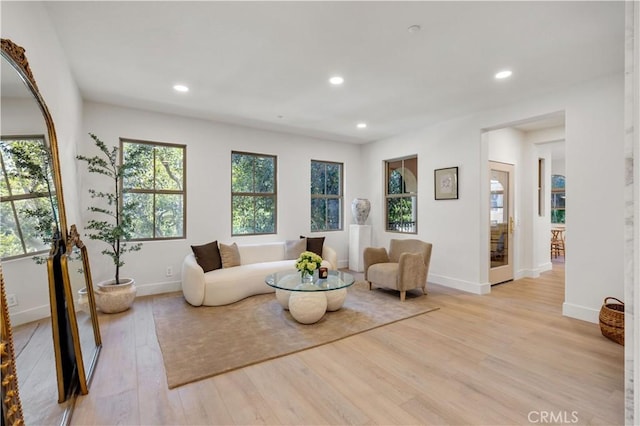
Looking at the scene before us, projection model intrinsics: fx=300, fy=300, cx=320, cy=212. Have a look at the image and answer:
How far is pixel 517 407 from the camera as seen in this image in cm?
189

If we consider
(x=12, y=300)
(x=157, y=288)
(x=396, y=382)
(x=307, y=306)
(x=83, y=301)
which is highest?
(x=12, y=300)

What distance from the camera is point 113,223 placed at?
4098 mm

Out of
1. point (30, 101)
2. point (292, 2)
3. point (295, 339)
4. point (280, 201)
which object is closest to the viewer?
point (30, 101)

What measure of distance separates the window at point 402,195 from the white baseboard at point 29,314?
16.4ft

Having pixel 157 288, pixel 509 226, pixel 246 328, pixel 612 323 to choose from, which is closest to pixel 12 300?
pixel 246 328

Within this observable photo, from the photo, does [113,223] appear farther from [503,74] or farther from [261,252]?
[503,74]

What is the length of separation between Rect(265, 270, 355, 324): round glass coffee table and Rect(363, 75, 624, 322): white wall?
2.12m

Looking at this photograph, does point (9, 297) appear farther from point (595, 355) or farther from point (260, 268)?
point (595, 355)

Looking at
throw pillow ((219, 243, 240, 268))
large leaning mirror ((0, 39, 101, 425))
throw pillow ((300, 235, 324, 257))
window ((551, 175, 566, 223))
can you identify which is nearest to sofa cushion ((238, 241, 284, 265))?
throw pillow ((219, 243, 240, 268))

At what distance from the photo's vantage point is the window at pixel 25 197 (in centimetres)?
124

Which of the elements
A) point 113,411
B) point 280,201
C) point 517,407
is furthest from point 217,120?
point 517,407

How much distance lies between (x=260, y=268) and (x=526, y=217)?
4.89 meters

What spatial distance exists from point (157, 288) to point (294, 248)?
2.12 meters

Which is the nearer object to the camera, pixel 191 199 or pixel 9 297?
pixel 9 297
